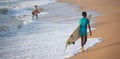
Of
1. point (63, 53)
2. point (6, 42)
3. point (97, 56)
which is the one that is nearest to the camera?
point (97, 56)

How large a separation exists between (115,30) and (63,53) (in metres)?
3.20

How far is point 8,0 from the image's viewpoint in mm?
52844

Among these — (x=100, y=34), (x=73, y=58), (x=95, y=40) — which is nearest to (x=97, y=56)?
(x=73, y=58)

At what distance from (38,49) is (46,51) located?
59 centimetres

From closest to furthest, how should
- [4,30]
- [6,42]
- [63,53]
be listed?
[63,53], [6,42], [4,30]

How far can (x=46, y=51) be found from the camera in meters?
11.2

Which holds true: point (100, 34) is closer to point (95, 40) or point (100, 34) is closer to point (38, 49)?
point (95, 40)

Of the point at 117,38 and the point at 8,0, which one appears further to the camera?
the point at 8,0

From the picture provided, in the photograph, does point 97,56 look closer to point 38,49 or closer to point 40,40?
point 38,49

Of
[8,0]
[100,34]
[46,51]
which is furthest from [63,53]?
[8,0]

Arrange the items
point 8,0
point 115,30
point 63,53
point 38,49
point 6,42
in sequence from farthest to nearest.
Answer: point 8,0, point 6,42, point 115,30, point 38,49, point 63,53

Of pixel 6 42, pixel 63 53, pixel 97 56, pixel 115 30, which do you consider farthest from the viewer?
pixel 6 42

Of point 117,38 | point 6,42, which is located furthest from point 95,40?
point 6,42

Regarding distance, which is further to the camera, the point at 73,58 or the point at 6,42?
the point at 6,42
